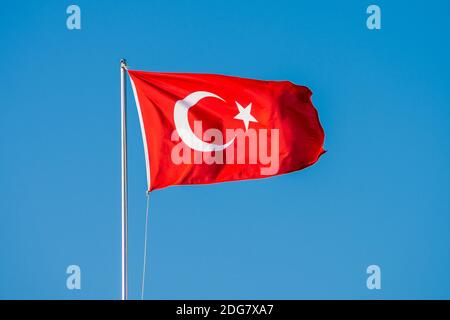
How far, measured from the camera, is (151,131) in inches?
953

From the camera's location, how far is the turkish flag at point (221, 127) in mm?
24219

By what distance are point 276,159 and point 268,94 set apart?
1.95m

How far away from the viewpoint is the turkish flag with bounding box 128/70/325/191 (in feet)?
79.5

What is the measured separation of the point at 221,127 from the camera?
25281mm

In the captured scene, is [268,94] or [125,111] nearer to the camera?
[125,111]

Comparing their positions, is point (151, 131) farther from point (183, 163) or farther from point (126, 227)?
point (126, 227)

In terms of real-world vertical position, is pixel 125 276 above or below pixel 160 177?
below

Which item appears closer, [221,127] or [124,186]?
[124,186]

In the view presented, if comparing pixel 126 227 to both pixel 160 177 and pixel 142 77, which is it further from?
pixel 142 77
